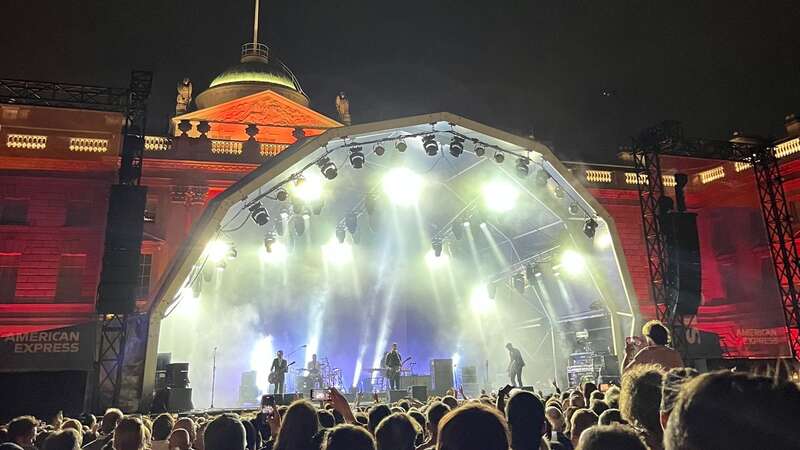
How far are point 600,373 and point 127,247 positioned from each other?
14.7 meters

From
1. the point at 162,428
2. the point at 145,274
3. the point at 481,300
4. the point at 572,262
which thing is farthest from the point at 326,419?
the point at 145,274

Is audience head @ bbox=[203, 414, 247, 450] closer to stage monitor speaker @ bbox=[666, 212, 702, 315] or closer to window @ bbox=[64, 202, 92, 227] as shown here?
stage monitor speaker @ bbox=[666, 212, 702, 315]

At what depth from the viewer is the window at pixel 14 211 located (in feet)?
80.2

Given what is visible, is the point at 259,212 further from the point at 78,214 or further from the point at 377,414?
the point at 78,214

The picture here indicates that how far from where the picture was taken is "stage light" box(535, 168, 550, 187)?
611 inches

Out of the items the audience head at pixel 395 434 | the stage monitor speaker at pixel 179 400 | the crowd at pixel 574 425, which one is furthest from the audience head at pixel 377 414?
the stage monitor speaker at pixel 179 400

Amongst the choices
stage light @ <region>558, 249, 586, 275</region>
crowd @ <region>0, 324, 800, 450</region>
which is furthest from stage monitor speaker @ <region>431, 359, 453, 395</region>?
crowd @ <region>0, 324, 800, 450</region>

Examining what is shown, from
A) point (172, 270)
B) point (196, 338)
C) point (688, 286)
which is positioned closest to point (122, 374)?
point (172, 270)

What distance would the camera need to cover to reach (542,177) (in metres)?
15.6

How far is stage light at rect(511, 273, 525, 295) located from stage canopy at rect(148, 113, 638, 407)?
122 millimetres

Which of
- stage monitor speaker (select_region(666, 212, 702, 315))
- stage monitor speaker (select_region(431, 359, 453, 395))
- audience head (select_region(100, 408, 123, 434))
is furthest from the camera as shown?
stage monitor speaker (select_region(431, 359, 453, 395))

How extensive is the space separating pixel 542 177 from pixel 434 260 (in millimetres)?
10864

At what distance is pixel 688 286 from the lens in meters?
16.2

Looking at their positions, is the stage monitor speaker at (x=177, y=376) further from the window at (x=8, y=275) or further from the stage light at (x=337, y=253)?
the window at (x=8, y=275)
